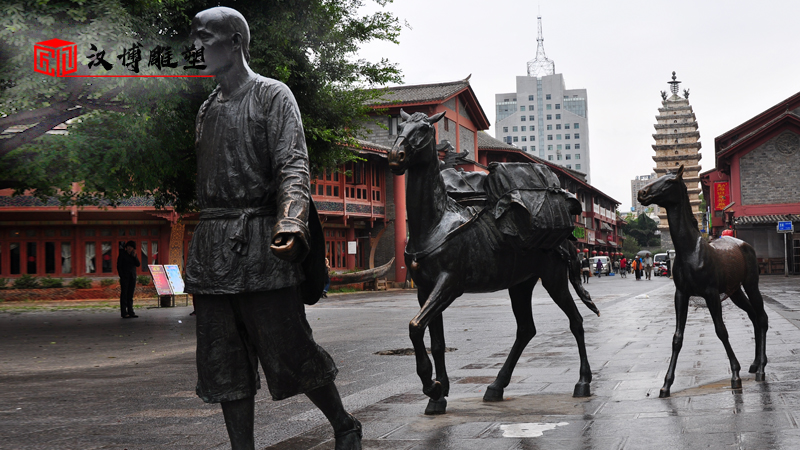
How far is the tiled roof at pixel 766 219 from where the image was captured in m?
45.1

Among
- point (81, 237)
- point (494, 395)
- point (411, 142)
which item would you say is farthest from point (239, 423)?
point (81, 237)

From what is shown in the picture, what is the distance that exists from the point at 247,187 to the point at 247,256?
0.34 m

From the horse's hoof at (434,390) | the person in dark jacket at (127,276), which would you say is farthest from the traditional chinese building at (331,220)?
the horse's hoof at (434,390)

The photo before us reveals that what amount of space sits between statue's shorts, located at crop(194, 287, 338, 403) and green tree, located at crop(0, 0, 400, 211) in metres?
9.38

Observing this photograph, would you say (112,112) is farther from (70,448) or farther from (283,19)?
(70,448)

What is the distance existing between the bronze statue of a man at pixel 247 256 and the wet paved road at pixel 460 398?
1.09 m

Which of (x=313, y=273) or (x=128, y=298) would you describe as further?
(x=128, y=298)

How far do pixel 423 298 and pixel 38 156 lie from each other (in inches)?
361

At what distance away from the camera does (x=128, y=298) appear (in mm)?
18812

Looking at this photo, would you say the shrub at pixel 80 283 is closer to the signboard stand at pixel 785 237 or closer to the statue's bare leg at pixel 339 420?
the statue's bare leg at pixel 339 420

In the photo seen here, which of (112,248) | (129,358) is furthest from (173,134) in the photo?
(112,248)

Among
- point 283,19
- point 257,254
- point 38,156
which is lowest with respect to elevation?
point 257,254

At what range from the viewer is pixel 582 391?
5992 mm

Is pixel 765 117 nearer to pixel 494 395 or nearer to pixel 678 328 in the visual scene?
pixel 678 328
